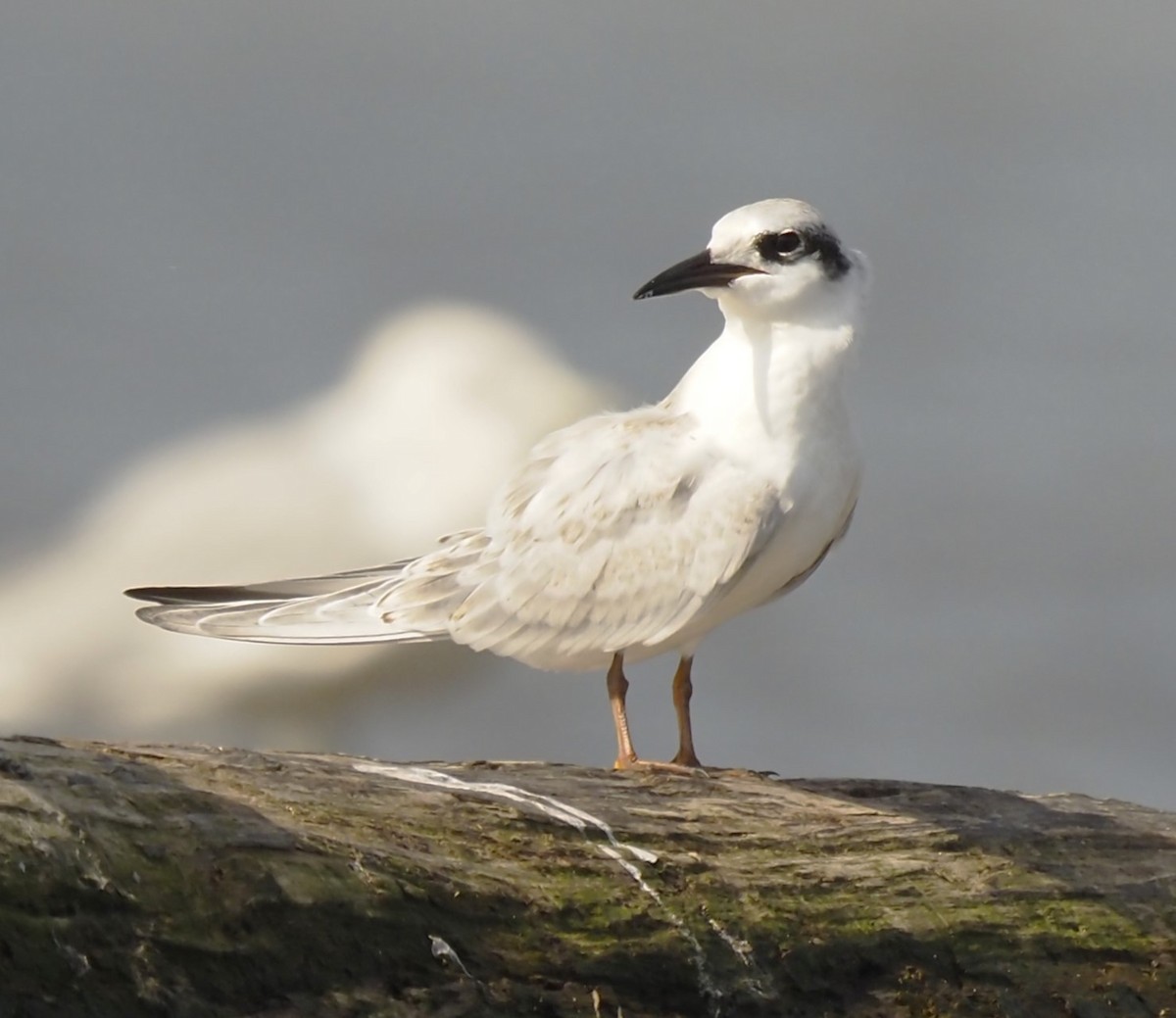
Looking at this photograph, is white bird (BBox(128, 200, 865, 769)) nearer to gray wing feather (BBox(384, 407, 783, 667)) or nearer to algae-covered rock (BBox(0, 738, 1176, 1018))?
gray wing feather (BBox(384, 407, 783, 667))

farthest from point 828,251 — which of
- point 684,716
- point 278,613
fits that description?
point 278,613

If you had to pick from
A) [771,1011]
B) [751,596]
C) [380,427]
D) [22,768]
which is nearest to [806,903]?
[771,1011]

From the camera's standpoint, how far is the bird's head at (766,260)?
3.60 metres

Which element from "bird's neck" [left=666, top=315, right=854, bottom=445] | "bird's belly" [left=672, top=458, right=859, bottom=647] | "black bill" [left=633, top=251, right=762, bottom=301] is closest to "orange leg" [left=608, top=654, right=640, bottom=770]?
"bird's belly" [left=672, top=458, right=859, bottom=647]

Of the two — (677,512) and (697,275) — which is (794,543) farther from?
(697,275)

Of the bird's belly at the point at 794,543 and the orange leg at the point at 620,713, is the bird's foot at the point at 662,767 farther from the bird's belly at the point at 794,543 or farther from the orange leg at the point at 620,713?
the bird's belly at the point at 794,543

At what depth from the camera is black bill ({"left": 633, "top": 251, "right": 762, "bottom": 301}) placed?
3527 mm

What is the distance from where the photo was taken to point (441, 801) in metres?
2.87

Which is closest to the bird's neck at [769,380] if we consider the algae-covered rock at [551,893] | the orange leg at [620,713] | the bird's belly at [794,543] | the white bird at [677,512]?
the white bird at [677,512]

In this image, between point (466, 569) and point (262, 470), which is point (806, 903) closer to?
point (466, 569)

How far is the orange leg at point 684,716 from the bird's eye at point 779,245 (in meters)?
0.79

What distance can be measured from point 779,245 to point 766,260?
0.12 ft

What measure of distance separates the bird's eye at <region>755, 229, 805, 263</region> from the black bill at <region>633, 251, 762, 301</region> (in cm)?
4

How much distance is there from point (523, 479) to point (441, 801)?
1075 mm
